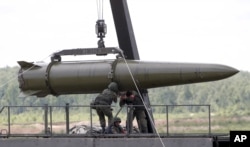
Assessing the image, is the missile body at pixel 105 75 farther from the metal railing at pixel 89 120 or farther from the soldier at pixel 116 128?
the soldier at pixel 116 128

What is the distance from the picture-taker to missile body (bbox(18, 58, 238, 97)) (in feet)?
82.1

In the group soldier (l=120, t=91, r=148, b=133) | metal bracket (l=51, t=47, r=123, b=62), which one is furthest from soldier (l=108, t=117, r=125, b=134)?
metal bracket (l=51, t=47, r=123, b=62)

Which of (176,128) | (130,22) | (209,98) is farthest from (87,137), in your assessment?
(209,98)

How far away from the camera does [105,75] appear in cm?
2589

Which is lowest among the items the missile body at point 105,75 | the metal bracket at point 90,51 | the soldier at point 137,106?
the soldier at point 137,106

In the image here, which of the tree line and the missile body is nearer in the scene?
the missile body

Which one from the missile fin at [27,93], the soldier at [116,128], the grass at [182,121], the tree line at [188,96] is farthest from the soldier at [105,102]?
the tree line at [188,96]

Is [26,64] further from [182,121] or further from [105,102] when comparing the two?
[182,121]

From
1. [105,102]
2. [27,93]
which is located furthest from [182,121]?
[105,102]

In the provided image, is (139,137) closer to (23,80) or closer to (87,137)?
(87,137)

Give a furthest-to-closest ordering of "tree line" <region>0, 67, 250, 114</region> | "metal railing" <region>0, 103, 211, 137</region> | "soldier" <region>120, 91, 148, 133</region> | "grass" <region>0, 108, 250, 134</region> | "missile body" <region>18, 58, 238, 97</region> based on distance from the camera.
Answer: "tree line" <region>0, 67, 250, 114</region>
"grass" <region>0, 108, 250, 134</region>
"soldier" <region>120, 91, 148, 133</region>
"missile body" <region>18, 58, 238, 97</region>
"metal railing" <region>0, 103, 211, 137</region>

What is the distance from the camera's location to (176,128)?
1596 inches

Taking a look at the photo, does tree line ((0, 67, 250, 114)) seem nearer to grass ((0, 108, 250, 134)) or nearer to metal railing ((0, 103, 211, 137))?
metal railing ((0, 103, 211, 137))

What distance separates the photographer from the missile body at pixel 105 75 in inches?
985
